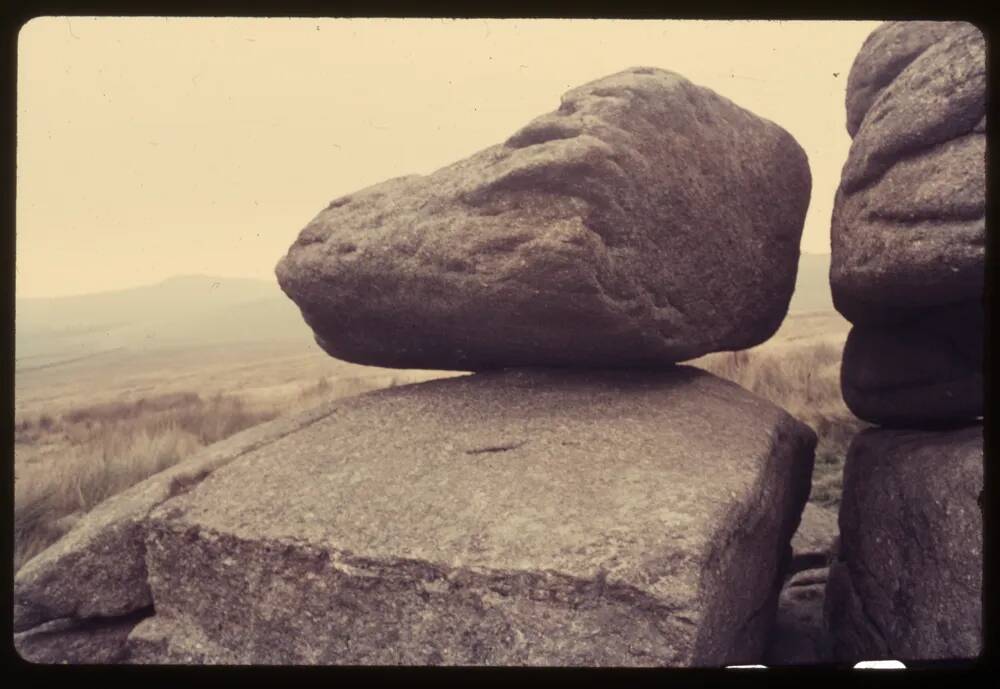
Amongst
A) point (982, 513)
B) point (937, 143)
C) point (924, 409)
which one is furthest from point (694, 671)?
point (937, 143)

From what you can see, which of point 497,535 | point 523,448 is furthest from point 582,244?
point 497,535

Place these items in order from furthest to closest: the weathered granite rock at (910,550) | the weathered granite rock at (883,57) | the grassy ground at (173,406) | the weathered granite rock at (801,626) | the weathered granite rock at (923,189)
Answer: the grassy ground at (173,406)
the weathered granite rock at (801,626)
the weathered granite rock at (883,57)
the weathered granite rock at (910,550)
the weathered granite rock at (923,189)

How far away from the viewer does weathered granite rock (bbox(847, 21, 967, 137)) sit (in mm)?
4582

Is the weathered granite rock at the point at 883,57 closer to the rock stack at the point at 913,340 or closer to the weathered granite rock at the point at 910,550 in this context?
the rock stack at the point at 913,340

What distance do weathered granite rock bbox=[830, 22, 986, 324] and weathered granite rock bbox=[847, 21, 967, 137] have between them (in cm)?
29

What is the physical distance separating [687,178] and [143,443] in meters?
7.45

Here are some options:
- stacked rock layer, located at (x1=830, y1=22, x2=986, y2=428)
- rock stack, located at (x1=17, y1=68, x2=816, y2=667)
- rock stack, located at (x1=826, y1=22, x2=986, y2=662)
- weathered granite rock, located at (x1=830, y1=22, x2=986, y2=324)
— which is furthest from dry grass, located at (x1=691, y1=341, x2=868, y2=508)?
weathered granite rock, located at (x1=830, y1=22, x2=986, y2=324)

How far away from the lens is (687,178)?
4625mm

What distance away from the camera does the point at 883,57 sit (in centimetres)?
482

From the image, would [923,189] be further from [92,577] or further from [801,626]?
[92,577]

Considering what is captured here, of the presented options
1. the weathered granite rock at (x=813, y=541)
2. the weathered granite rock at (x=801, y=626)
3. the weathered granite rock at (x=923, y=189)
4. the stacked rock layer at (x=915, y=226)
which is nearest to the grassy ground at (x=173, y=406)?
the weathered granite rock at (x=813, y=541)

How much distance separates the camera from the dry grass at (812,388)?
789 centimetres

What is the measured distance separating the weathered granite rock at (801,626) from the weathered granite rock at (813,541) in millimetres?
135

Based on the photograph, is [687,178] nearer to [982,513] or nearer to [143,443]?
[982,513]
